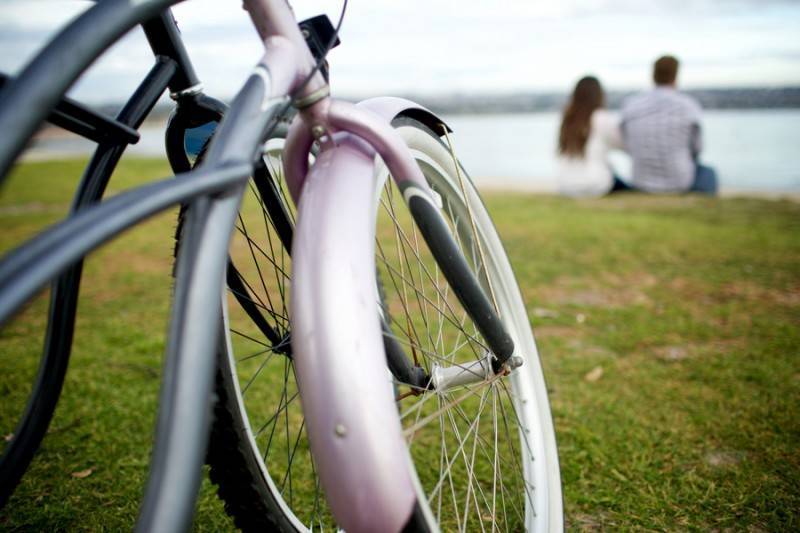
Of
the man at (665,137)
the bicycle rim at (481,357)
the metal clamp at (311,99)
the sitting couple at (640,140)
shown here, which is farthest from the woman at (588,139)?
the metal clamp at (311,99)

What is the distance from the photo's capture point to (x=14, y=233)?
18.2ft

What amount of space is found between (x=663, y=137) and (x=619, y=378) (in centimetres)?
483

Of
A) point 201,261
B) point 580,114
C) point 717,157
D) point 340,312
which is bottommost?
point 717,157

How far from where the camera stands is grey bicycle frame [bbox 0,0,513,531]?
601 mm

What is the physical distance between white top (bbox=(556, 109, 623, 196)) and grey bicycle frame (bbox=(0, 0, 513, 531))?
653cm

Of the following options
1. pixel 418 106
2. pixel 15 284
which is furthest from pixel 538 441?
pixel 15 284

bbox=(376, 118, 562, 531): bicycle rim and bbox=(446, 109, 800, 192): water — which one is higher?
bbox=(376, 118, 562, 531): bicycle rim

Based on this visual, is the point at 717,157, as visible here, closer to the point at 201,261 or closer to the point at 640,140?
the point at 640,140

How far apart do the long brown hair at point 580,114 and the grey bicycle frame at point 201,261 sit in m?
6.52

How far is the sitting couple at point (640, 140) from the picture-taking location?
6574mm

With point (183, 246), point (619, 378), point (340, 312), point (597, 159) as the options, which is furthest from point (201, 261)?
point (597, 159)

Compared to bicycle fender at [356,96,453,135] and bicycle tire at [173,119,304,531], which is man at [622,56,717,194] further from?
bicycle tire at [173,119,304,531]

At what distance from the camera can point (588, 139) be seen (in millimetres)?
7012

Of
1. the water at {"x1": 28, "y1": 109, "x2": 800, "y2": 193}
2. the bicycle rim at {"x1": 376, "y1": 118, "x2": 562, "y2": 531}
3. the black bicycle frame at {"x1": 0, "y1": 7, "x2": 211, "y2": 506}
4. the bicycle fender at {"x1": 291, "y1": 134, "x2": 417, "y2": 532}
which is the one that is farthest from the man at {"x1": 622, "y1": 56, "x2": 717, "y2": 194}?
the bicycle fender at {"x1": 291, "y1": 134, "x2": 417, "y2": 532}
